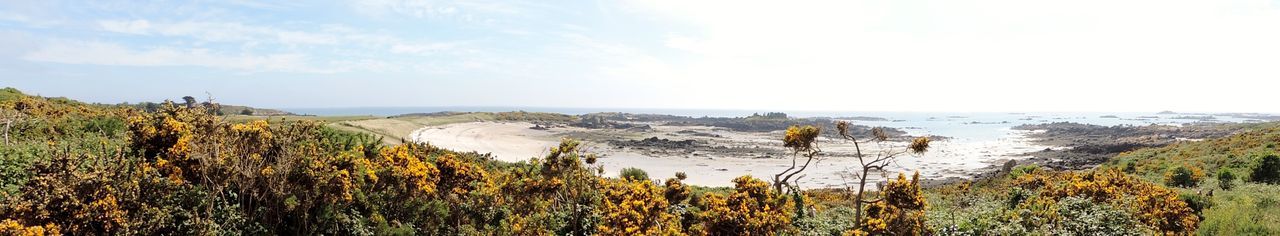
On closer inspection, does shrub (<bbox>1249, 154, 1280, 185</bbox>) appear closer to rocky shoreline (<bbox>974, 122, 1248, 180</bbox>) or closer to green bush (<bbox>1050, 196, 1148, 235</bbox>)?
rocky shoreline (<bbox>974, 122, 1248, 180</bbox>)

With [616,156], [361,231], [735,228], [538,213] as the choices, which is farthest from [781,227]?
[616,156]

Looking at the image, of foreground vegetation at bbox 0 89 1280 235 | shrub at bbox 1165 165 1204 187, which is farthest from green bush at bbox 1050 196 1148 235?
shrub at bbox 1165 165 1204 187

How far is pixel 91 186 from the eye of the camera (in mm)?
6078

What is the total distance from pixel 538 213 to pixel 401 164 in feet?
8.13

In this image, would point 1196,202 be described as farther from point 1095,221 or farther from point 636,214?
point 636,214

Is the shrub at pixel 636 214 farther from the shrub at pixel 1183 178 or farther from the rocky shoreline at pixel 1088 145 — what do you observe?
the rocky shoreline at pixel 1088 145

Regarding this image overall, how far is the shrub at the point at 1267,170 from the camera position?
17.4 m

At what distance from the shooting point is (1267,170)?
17.6 meters

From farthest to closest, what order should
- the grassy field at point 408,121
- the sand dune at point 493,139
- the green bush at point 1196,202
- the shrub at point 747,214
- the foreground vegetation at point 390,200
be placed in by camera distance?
the grassy field at point 408,121, the sand dune at point 493,139, the green bush at point 1196,202, the shrub at point 747,214, the foreground vegetation at point 390,200

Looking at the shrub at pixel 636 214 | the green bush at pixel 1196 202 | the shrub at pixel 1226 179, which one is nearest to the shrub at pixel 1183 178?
the shrub at pixel 1226 179

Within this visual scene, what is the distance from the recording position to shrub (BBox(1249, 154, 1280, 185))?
1736 centimetres

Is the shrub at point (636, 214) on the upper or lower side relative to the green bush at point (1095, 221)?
upper

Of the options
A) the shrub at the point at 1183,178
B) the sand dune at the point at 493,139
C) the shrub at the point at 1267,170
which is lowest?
the sand dune at the point at 493,139

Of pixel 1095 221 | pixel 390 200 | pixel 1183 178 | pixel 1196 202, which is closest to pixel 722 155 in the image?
pixel 1183 178
